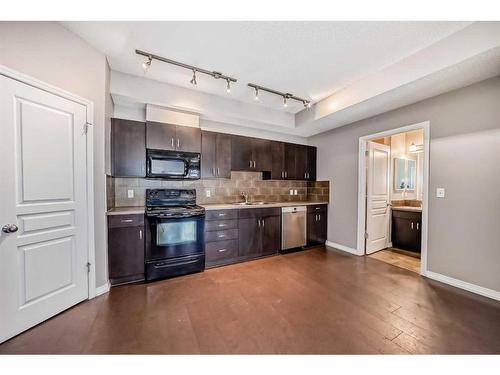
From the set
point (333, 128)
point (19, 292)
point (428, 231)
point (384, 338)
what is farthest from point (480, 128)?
point (19, 292)

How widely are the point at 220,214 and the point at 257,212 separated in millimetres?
656

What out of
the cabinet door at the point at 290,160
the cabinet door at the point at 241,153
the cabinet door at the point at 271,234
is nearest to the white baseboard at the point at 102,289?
the cabinet door at the point at 271,234

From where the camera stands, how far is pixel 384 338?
1616 mm

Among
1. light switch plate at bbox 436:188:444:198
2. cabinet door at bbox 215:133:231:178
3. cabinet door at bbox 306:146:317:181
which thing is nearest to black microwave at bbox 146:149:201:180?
cabinet door at bbox 215:133:231:178

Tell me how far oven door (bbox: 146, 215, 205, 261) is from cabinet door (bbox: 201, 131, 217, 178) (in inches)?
30.5

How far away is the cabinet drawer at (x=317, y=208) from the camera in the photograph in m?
4.04

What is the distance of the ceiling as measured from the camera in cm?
182

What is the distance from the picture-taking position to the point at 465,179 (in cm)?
242

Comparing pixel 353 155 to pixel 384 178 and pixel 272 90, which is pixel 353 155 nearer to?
pixel 384 178

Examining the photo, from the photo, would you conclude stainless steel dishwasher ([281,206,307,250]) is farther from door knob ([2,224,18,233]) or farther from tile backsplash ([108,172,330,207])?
door knob ([2,224,18,233])

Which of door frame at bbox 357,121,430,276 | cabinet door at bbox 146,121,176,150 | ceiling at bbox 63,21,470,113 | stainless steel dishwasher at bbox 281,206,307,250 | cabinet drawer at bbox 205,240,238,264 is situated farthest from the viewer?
stainless steel dishwasher at bbox 281,206,307,250

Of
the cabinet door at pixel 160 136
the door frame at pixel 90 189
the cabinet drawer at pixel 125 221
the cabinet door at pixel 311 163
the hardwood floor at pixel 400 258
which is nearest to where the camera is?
the door frame at pixel 90 189

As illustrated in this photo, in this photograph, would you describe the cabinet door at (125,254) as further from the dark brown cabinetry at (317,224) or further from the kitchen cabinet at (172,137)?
the dark brown cabinetry at (317,224)

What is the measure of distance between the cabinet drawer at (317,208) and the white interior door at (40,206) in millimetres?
3485
